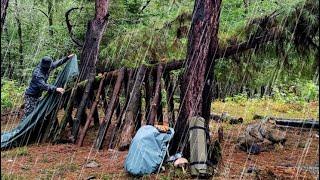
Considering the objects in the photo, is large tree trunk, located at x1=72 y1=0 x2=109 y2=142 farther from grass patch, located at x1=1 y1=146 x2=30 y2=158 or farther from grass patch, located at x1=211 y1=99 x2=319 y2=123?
grass patch, located at x1=211 y1=99 x2=319 y2=123

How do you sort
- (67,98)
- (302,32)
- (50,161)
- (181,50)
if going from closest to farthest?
(302,32)
(50,161)
(181,50)
(67,98)

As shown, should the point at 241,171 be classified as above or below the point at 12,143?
above

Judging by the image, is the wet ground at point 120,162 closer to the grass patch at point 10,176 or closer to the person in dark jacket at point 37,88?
the grass patch at point 10,176

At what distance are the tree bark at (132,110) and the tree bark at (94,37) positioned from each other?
142 inches

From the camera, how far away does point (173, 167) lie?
24.1 feet

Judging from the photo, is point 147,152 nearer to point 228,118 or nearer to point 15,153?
point 15,153

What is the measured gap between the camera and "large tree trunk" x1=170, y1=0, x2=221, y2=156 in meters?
7.83

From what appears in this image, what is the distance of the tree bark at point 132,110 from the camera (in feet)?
30.6

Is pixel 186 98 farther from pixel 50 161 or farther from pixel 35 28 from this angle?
pixel 35 28

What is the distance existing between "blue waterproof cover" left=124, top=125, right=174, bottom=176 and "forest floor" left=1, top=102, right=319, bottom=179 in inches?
7.3

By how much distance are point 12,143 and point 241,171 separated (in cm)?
551

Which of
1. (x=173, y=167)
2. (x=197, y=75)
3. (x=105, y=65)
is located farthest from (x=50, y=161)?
(x=105, y=65)

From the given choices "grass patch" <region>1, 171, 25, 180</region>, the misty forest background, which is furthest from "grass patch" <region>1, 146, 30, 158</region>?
"grass patch" <region>1, 171, 25, 180</region>

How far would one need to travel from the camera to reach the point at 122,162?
820cm
